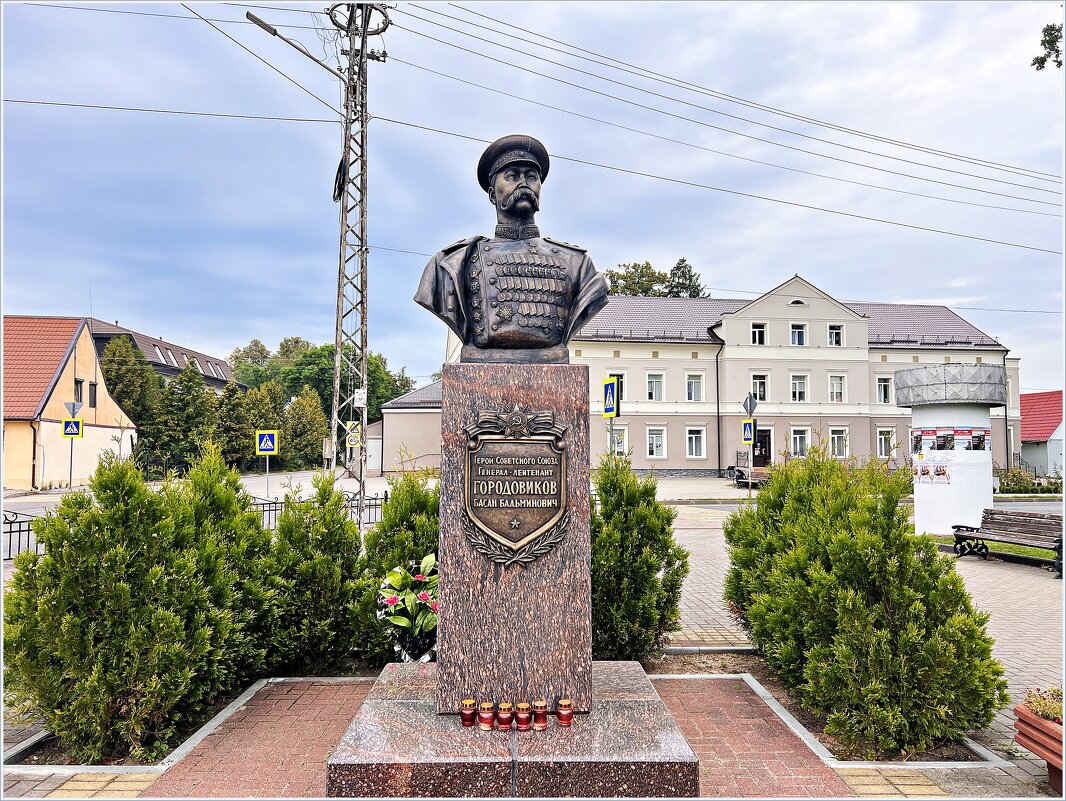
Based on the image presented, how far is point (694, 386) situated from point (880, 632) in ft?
99.1

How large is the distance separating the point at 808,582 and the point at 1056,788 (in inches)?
66.8

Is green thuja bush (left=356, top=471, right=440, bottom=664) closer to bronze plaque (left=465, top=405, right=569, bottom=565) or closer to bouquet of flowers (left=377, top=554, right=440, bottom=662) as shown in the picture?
bouquet of flowers (left=377, top=554, right=440, bottom=662)

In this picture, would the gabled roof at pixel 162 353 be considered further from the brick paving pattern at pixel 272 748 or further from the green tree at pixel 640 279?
the brick paving pattern at pixel 272 748

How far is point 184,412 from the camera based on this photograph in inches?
1521

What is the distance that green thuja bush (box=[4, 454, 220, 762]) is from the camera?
4.01 meters

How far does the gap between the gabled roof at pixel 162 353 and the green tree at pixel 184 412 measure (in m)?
1.82

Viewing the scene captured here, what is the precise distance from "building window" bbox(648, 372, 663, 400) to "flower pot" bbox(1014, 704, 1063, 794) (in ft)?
98.1

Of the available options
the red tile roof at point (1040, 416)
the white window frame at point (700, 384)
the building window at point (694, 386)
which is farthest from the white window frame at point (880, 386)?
A: the red tile roof at point (1040, 416)

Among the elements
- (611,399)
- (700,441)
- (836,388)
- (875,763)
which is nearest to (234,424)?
(700,441)

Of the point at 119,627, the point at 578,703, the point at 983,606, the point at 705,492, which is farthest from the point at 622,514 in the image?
the point at 705,492

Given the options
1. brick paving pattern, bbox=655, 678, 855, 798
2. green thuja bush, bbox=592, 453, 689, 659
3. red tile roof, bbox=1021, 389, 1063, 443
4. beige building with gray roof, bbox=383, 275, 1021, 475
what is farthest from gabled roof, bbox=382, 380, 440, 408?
red tile roof, bbox=1021, 389, 1063, 443

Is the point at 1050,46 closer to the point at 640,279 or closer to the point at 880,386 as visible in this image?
the point at 880,386

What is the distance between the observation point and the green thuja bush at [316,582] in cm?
529

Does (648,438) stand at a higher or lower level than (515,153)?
lower
